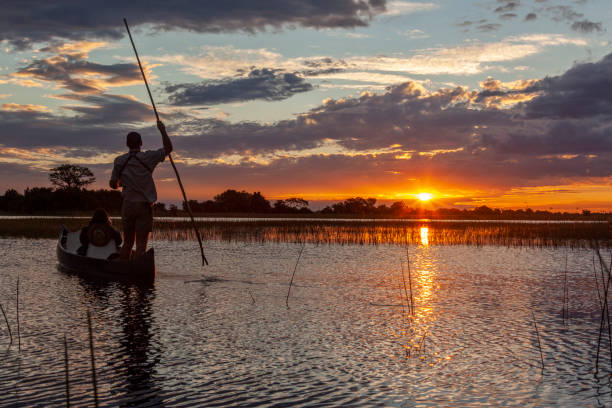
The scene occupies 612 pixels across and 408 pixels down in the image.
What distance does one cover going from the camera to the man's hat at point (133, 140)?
1222 centimetres

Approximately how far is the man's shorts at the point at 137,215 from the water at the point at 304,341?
1419mm

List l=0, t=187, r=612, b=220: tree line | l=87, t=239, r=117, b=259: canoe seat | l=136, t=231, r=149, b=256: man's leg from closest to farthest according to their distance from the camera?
l=136, t=231, r=149, b=256: man's leg → l=87, t=239, r=117, b=259: canoe seat → l=0, t=187, r=612, b=220: tree line

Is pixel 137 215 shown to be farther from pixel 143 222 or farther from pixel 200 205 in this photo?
pixel 200 205

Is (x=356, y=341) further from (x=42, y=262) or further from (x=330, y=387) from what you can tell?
(x=42, y=262)

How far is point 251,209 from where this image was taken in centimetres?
9956

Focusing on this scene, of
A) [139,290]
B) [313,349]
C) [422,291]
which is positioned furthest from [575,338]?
[139,290]

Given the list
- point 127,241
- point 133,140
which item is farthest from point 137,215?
point 133,140

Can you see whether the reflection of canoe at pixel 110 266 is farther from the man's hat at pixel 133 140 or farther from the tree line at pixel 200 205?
the tree line at pixel 200 205

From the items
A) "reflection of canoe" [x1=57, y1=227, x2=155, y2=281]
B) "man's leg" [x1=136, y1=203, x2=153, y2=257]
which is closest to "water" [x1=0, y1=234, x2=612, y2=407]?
"reflection of canoe" [x1=57, y1=227, x2=155, y2=281]

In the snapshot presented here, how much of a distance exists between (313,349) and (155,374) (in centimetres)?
213

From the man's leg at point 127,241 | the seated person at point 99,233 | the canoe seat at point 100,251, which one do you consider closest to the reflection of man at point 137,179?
the man's leg at point 127,241

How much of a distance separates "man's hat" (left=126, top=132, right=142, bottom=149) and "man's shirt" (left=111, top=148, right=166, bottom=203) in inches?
5.6

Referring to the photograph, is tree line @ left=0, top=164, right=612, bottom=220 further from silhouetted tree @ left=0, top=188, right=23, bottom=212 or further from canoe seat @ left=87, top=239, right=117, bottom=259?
canoe seat @ left=87, top=239, right=117, bottom=259

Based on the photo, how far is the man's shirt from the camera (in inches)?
480
